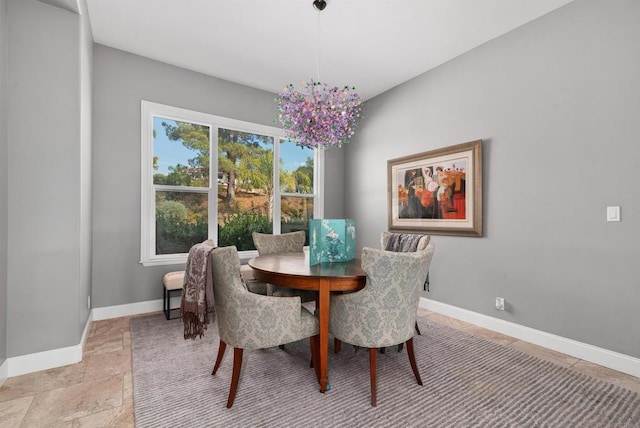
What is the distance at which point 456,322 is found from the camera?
10.8 feet

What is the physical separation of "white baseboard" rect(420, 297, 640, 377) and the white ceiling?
2.81 metres

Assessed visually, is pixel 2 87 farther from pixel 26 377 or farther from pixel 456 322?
pixel 456 322

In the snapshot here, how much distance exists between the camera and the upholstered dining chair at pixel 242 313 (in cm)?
179

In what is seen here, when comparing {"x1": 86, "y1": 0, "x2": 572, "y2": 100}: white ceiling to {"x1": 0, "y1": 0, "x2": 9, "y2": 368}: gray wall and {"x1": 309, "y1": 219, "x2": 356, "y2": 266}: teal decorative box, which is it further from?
{"x1": 309, "y1": 219, "x2": 356, "y2": 266}: teal decorative box

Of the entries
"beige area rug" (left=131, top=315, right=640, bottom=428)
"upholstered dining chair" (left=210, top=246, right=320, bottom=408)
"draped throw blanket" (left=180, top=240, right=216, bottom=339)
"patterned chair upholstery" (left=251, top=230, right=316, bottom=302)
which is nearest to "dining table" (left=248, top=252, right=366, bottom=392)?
"upholstered dining chair" (left=210, top=246, right=320, bottom=408)

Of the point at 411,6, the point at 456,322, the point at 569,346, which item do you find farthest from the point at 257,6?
the point at 569,346

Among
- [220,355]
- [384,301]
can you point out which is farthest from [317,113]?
[220,355]

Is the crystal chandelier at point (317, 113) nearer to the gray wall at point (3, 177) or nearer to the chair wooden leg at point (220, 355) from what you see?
the chair wooden leg at point (220, 355)

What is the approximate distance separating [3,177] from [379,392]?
281 cm

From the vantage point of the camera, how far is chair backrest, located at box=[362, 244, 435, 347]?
177 centimetres

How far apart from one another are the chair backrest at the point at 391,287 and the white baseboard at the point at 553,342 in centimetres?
169

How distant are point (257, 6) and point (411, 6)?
1.31 meters

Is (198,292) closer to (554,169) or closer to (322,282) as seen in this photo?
(322,282)

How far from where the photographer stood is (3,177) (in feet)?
6.64
